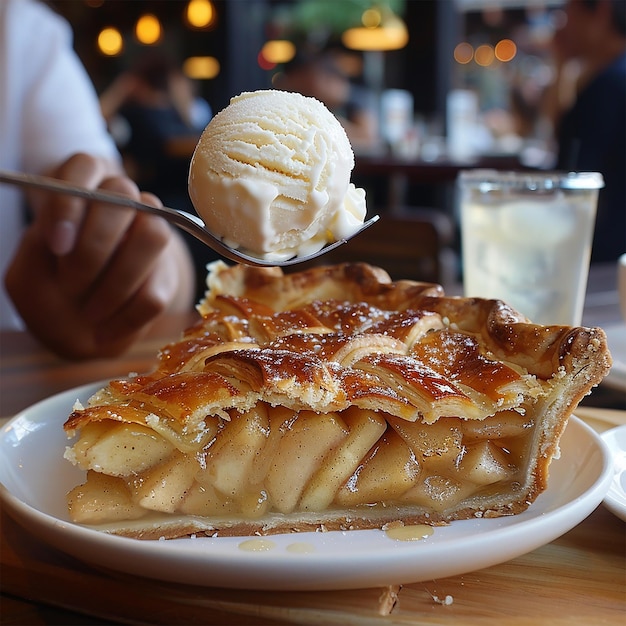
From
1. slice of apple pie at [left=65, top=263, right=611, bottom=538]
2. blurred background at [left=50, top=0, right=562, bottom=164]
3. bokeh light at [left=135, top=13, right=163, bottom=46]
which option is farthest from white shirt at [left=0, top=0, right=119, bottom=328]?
bokeh light at [left=135, top=13, right=163, bottom=46]

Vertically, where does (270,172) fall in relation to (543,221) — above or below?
above

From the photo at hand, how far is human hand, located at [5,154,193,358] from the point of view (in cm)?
154

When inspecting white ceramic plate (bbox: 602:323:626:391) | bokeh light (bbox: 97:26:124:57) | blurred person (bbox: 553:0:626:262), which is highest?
white ceramic plate (bbox: 602:323:626:391)

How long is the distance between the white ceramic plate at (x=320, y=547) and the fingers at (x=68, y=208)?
67cm

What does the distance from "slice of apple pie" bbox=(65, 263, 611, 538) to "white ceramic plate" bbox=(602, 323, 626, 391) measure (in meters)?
0.30

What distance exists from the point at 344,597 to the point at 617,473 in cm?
41

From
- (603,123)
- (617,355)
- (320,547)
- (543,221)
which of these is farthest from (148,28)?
(320,547)

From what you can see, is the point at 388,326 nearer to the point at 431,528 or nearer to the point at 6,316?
the point at 431,528

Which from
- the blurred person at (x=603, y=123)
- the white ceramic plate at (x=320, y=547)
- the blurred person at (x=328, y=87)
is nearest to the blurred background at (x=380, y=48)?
the blurred person at (x=328, y=87)

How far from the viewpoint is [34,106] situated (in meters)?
2.62

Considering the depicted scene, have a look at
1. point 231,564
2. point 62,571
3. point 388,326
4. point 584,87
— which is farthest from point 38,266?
point 584,87

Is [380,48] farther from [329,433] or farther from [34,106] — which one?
[329,433]

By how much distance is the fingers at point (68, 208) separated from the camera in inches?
59.2

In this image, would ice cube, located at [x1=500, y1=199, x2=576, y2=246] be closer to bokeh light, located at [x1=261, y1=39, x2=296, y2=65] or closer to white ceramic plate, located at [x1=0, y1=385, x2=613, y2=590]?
white ceramic plate, located at [x1=0, y1=385, x2=613, y2=590]
